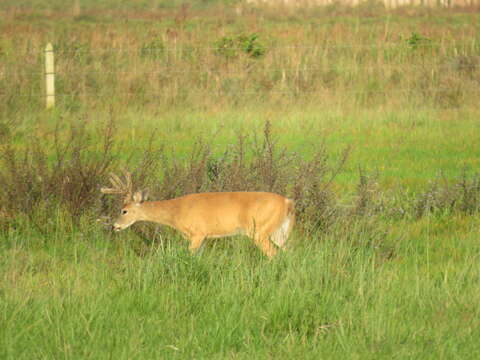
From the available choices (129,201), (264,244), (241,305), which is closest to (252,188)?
(129,201)

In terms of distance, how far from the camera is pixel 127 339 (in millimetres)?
5008

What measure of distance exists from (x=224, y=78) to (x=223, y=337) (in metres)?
13.3

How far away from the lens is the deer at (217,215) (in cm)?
743

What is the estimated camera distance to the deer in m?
7.43

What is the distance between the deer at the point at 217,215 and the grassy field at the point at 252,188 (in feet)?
0.53

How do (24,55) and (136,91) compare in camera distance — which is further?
(24,55)

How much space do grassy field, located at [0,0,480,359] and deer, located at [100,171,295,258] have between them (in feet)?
0.53

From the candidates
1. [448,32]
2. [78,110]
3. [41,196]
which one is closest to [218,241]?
[41,196]

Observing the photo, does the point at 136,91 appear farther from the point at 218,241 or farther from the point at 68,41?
the point at 218,241

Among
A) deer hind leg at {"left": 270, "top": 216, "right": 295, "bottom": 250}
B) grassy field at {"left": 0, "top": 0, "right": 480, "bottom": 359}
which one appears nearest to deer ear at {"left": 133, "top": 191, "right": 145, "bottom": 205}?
grassy field at {"left": 0, "top": 0, "right": 480, "bottom": 359}

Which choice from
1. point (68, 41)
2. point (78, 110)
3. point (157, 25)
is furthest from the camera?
point (157, 25)

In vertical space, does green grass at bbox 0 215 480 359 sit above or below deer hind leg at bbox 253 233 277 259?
above

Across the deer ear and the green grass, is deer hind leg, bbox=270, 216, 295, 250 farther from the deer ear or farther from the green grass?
the deer ear

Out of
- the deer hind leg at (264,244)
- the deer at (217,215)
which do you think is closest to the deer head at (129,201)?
the deer at (217,215)
